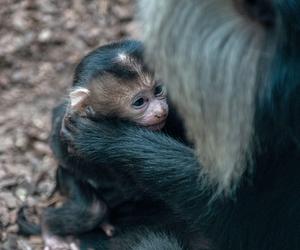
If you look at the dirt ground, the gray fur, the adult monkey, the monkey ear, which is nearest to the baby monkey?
the monkey ear

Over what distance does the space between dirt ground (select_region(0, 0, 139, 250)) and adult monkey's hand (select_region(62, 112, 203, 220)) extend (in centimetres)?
64

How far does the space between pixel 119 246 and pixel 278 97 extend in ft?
3.71

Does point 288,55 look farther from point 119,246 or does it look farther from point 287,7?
point 119,246

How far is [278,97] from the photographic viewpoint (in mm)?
2648

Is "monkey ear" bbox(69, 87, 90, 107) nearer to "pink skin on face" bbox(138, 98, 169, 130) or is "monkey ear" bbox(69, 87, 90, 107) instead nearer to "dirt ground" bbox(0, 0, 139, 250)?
"pink skin on face" bbox(138, 98, 169, 130)

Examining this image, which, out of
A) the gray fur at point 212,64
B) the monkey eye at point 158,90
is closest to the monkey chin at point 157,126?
the monkey eye at point 158,90

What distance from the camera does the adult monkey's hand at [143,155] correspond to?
3104 mm

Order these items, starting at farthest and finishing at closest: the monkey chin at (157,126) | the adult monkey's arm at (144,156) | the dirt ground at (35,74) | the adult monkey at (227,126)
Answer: the dirt ground at (35,74)
the monkey chin at (157,126)
the adult monkey's arm at (144,156)
the adult monkey at (227,126)

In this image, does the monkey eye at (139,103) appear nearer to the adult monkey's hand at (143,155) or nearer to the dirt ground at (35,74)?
the adult monkey's hand at (143,155)

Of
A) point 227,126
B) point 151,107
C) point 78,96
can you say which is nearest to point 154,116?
point 151,107

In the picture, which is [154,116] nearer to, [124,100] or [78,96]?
[124,100]

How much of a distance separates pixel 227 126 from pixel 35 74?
5.80ft

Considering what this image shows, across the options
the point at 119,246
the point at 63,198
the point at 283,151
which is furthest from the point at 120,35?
the point at 283,151

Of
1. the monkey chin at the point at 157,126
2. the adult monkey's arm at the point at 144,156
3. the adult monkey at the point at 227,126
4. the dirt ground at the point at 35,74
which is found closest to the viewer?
the adult monkey at the point at 227,126
